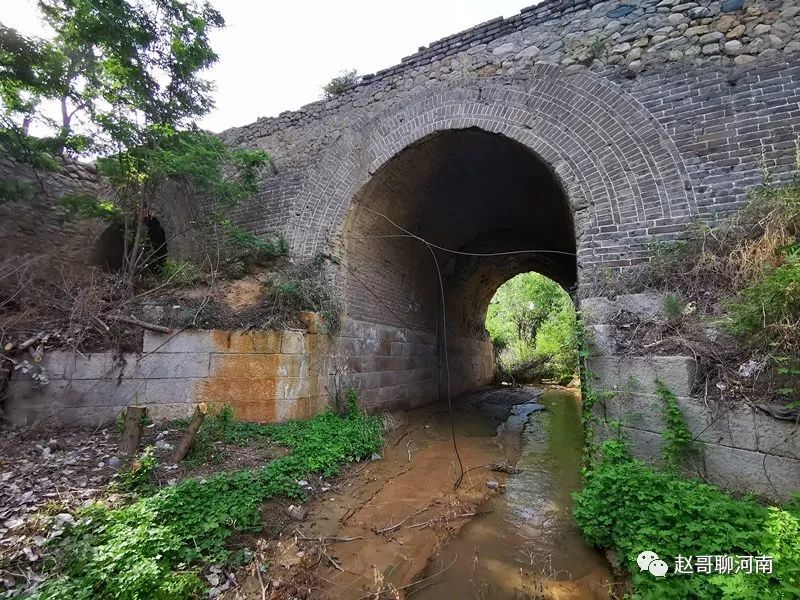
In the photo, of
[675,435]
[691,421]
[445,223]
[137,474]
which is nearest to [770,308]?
[691,421]

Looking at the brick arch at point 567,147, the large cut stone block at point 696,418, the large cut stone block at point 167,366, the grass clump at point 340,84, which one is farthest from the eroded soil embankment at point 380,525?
the grass clump at point 340,84

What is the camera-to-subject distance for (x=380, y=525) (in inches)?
158

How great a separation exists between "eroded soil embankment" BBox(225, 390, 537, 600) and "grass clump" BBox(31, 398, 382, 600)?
348 mm

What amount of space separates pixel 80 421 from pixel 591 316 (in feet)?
22.4

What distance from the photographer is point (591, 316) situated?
491 cm

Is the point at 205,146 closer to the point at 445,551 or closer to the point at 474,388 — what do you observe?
Result: the point at 445,551

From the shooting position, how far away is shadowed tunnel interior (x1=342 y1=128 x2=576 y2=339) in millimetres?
7121

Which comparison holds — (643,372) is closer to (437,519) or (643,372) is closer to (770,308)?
(770,308)

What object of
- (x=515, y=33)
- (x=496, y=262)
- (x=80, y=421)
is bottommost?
(x=80, y=421)

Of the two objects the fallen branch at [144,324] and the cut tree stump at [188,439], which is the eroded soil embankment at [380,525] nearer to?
the cut tree stump at [188,439]

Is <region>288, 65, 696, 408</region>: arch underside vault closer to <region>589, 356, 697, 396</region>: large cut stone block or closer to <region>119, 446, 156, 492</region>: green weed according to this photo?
<region>589, 356, 697, 396</region>: large cut stone block

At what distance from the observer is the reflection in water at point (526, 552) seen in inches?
122

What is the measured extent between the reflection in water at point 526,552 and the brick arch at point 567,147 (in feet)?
10.5

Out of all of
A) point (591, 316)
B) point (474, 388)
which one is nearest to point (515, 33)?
point (591, 316)
